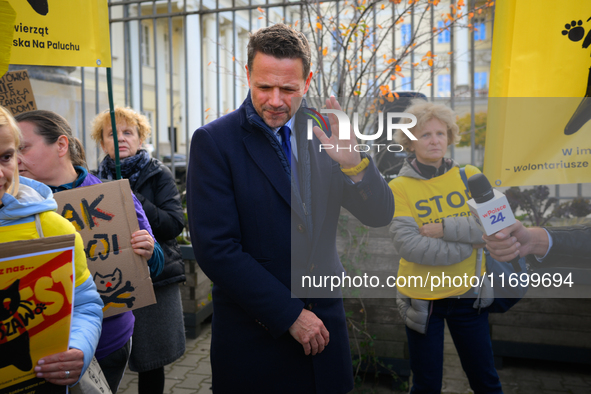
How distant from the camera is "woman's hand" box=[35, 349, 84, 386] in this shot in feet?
4.47

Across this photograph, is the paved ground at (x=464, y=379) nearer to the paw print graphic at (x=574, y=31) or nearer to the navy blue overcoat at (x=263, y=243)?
the navy blue overcoat at (x=263, y=243)

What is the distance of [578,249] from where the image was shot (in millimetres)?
2105

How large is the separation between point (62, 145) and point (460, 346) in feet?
7.12

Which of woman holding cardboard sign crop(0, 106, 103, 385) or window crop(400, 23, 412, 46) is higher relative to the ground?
window crop(400, 23, 412, 46)

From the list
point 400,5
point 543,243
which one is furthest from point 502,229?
point 400,5

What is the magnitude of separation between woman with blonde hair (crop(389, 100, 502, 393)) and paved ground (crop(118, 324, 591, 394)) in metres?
1.08

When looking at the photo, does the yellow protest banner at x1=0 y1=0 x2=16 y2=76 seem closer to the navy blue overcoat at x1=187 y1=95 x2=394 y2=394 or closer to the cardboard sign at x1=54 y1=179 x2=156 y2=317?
the cardboard sign at x1=54 y1=179 x2=156 y2=317

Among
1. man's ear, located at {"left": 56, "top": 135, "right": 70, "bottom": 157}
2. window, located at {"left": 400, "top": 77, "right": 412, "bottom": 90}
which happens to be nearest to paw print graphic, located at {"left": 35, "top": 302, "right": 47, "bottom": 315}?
man's ear, located at {"left": 56, "top": 135, "right": 70, "bottom": 157}

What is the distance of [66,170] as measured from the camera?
6.76ft

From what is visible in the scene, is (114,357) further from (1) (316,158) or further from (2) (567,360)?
(2) (567,360)

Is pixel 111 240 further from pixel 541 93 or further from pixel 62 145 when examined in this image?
pixel 541 93

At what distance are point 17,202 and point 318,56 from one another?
2.74 m

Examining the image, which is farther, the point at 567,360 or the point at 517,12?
the point at 567,360

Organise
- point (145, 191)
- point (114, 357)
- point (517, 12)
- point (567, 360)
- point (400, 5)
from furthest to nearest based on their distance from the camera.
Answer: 1. point (400, 5)
2. point (567, 360)
3. point (145, 191)
4. point (114, 357)
5. point (517, 12)
